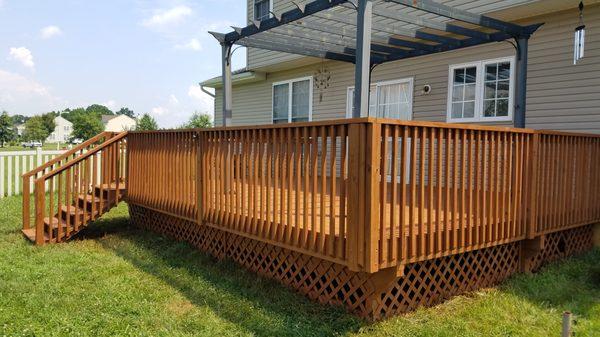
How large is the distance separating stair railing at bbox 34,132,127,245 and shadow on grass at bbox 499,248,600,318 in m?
5.25

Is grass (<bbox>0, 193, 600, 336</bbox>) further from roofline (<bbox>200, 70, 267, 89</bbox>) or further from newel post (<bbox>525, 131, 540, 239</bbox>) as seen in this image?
roofline (<bbox>200, 70, 267, 89</bbox>)

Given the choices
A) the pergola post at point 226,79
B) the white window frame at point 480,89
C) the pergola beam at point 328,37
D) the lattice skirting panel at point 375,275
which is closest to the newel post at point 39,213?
the lattice skirting panel at point 375,275

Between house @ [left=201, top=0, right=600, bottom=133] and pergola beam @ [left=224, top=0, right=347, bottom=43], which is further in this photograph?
house @ [left=201, top=0, right=600, bottom=133]

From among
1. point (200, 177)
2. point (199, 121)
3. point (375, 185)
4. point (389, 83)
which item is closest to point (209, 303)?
point (200, 177)

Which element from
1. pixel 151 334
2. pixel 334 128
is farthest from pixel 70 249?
pixel 334 128

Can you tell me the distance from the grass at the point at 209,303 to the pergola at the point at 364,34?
2.16 meters

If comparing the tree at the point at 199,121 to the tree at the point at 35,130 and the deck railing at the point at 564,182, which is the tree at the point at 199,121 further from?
the tree at the point at 35,130

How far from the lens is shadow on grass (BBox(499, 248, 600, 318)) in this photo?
3744 mm

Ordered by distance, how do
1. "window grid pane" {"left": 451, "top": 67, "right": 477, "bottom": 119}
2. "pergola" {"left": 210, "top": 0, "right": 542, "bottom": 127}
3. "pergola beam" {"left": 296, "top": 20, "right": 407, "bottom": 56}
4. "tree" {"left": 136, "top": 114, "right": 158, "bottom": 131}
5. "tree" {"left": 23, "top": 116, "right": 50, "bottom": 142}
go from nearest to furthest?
"pergola" {"left": 210, "top": 0, "right": 542, "bottom": 127}
"pergola beam" {"left": 296, "top": 20, "right": 407, "bottom": 56}
"window grid pane" {"left": 451, "top": 67, "right": 477, "bottom": 119}
"tree" {"left": 136, "top": 114, "right": 158, "bottom": 131}
"tree" {"left": 23, "top": 116, "right": 50, "bottom": 142}

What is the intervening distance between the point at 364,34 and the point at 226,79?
7.69ft

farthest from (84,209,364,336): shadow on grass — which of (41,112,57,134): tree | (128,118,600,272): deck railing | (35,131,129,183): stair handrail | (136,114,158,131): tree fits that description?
(41,112,57,134): tree

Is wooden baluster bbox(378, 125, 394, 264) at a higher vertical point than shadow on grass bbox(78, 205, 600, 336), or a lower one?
higher

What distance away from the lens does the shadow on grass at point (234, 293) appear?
3271mm

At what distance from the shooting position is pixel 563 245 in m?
5.23
